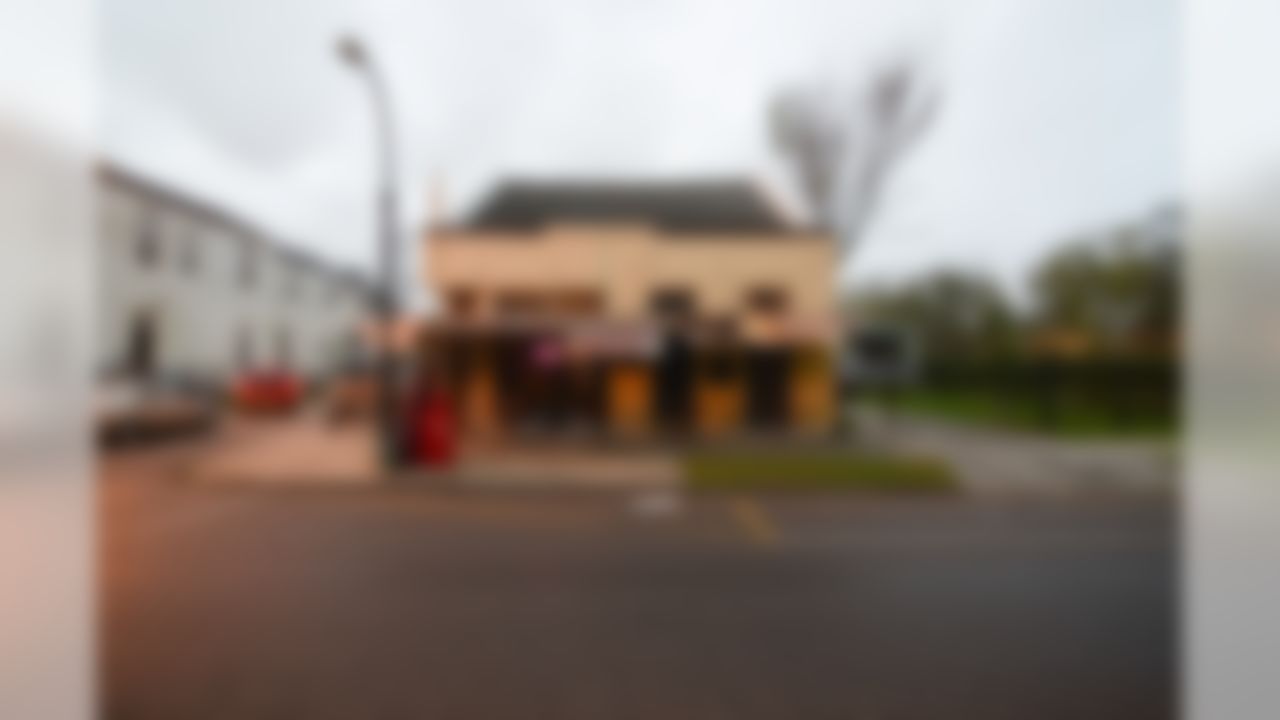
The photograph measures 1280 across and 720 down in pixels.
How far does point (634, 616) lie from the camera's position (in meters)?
4.81

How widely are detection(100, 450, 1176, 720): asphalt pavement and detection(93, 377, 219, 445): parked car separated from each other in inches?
205

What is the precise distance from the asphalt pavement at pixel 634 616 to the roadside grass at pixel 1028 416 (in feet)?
30.3

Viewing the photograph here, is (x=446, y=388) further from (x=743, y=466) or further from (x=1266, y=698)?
(x=1266, y=698)

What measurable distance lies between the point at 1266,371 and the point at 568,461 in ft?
34.3

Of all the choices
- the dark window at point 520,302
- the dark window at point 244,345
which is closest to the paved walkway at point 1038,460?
the dark window at point 520,302

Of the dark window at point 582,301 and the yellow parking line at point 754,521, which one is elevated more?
the dark window at point 582,301

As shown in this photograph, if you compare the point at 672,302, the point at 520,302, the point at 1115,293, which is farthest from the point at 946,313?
the point at 520,302

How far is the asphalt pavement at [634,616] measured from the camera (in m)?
3.54

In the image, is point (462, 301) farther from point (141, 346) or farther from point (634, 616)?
point (634, 616)

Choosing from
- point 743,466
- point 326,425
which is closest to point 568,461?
point 743,466

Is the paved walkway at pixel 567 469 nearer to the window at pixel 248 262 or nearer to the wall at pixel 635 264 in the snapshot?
the wall at pixel 635 264

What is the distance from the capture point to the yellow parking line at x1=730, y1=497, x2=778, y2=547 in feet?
24.4

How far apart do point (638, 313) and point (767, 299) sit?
2803mm

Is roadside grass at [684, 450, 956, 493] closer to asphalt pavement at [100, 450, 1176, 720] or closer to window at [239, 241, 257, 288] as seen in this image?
asphalt pavement at [100, 450, 1176, 720]
